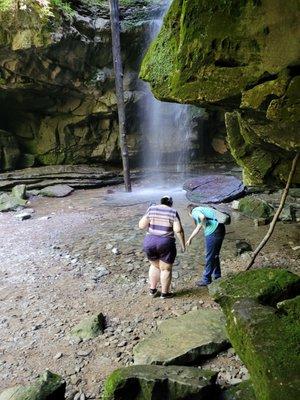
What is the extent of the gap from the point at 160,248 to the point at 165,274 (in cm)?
55

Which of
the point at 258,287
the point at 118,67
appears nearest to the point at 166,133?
the point at 118,67

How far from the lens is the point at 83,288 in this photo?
7.70 m

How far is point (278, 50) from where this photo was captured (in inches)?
200

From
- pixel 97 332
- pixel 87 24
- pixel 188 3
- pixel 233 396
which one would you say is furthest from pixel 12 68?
pixel 233 396

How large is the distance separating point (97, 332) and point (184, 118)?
1553 centimetres

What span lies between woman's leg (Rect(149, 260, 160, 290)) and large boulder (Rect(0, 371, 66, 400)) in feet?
9.37

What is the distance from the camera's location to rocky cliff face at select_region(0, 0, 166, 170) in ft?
48.9

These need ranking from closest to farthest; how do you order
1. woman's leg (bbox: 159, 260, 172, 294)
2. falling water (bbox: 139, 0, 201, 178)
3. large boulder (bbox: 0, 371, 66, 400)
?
large boulder (bbox: 0, 371, 66, 400)
woman's leg (bbox: 159, 260, 172, 294)
falling water (bbox: 139, 0, 201, 178)

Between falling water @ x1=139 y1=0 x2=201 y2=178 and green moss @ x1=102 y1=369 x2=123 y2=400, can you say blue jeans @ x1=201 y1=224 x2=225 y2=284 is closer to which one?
green moss @ x1=102 y1=369 x2=123 y2=400

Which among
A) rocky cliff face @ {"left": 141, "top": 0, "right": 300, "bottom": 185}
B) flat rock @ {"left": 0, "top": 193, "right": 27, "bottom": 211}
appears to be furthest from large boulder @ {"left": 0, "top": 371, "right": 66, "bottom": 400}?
flat rock @ {"left": 0, "top": 193, "right": 27, "bottom": 211}

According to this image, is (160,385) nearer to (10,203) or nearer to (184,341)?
(184,341)

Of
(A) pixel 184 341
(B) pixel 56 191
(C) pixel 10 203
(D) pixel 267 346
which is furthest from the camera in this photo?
(B) pixel 56 191

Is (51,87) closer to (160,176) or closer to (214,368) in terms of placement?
(160,176)

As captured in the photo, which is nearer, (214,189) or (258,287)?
(258,287)
